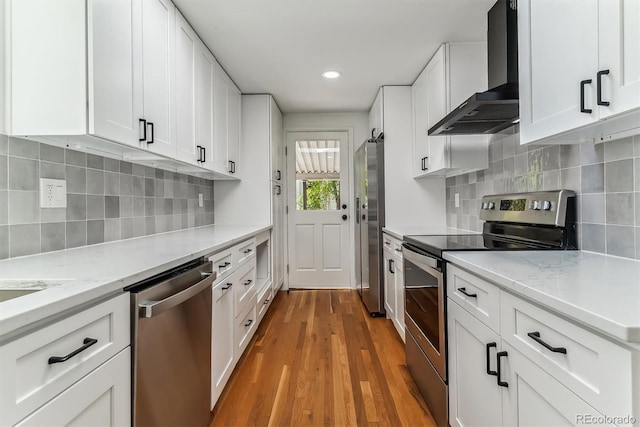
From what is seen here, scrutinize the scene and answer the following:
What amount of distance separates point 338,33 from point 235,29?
0.70 metres

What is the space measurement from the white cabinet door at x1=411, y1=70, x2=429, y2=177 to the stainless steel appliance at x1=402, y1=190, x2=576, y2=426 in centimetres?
85

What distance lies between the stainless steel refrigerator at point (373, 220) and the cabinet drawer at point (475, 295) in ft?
5.64

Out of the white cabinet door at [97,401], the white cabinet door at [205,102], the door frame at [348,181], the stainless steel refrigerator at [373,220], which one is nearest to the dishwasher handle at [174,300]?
the white cabinet door at [97,401]

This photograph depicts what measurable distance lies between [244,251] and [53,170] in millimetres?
1190

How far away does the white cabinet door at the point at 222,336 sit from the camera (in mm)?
Answer: 1689

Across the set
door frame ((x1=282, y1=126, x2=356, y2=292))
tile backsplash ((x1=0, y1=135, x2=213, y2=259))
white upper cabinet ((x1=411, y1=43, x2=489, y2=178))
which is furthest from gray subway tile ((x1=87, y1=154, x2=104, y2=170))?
door frame ((x1=282, y1=126, x2=356, y2=292))

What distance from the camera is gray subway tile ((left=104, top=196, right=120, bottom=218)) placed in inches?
69.6

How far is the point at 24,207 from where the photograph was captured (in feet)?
4.27

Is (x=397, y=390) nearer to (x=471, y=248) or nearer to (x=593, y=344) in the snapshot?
(x=471, y=248)

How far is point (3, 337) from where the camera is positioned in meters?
0.60

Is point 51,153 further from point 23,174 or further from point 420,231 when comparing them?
point 420,231

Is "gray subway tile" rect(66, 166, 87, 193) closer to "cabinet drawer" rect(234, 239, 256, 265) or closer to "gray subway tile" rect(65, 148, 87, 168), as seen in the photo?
"gray subway tile" rect(65, 148, 87, 168)

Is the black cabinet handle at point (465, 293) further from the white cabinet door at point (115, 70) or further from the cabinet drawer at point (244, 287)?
the white cabinet door at point (115, 70)

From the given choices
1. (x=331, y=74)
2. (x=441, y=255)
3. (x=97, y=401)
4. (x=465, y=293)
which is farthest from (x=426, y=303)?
A: (x=331, y=74)
